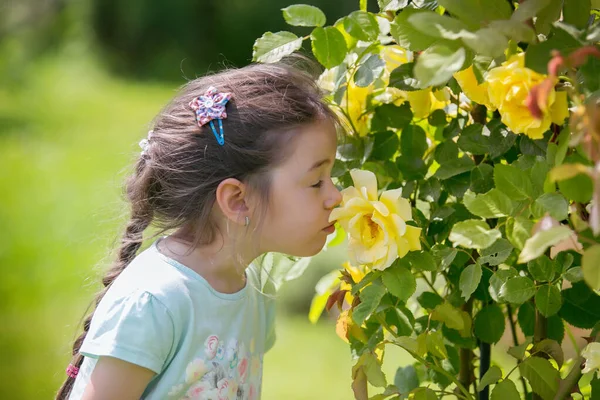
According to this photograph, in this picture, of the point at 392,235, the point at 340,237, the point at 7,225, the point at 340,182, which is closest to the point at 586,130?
the point at 392,235

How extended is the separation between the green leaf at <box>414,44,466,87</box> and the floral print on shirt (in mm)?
766

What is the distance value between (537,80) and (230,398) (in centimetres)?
79

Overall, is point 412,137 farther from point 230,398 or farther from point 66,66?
point 66,66

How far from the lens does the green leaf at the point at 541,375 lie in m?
1.16

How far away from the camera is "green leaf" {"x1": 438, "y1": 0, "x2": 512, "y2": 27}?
981mm

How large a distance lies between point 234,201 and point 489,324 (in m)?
0.46

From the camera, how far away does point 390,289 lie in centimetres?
121

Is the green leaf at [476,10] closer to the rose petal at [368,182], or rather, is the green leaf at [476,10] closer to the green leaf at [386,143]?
the rose petal at [368,182]

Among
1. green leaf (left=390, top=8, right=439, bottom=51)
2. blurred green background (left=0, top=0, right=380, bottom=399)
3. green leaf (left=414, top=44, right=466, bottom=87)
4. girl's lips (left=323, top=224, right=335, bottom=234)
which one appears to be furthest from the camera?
blurred green background (left=0, top=0, right=380, bottom=399)

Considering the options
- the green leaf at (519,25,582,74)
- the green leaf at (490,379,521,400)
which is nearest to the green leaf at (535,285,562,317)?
the green leaf at (490,379,521,400)

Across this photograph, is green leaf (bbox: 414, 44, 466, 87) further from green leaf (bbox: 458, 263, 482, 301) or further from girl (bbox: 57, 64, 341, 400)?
girl (bbox: 57, 64, 341, 400)

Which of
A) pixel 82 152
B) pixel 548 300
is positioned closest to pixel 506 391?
pixel 548 300

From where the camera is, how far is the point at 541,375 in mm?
1158

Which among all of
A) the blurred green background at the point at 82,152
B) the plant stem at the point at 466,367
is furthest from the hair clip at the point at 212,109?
the plant stem at the point at 466,367
